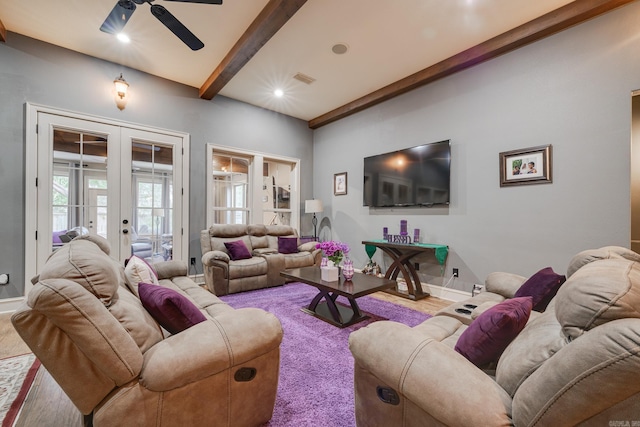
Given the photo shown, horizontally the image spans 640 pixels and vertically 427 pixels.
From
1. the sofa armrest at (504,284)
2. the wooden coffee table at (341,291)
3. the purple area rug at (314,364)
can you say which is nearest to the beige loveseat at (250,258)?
the purple area rug at (314,364)

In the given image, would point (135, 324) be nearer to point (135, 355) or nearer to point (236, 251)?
point (135, 355)

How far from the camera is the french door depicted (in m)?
3.29

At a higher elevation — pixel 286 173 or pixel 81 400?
pixel 286 173

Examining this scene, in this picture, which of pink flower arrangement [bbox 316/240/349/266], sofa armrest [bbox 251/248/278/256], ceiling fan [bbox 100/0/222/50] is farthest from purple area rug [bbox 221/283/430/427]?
ceiling fan [bbox 100/0/222/50]

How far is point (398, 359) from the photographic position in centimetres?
106

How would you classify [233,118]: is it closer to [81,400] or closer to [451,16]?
[451,16]

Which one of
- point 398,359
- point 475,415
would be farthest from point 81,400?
point 475,415

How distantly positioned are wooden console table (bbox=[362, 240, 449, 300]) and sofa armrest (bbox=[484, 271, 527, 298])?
1110 millimetres

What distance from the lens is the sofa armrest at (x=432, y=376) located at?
85 cm

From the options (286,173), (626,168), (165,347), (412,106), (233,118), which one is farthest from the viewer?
(286,173)

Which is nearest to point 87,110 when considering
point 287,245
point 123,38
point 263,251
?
point 123,38

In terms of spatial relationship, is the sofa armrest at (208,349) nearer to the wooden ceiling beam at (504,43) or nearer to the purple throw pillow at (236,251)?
the purple throw pillow at (236,251)

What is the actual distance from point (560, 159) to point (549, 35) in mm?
1340

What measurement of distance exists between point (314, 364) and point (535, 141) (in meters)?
3.25
